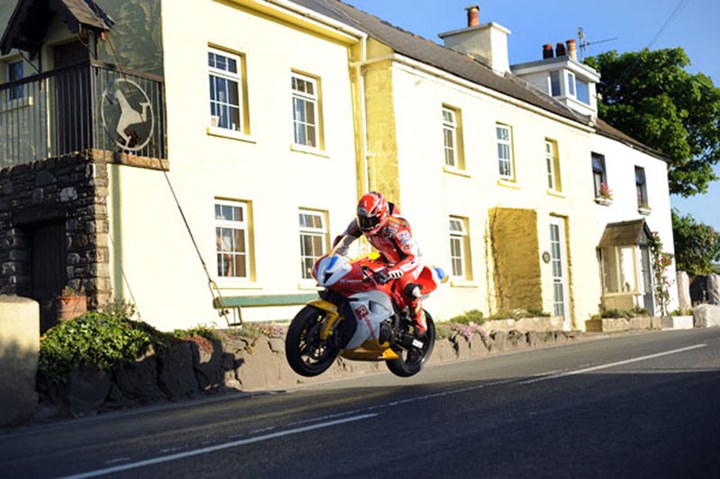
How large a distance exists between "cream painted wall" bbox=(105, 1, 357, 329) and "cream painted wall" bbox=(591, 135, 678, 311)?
15.5m

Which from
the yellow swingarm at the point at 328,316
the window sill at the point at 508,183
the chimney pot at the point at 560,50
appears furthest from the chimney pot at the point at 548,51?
the yellow swingarm at the point at 328,316

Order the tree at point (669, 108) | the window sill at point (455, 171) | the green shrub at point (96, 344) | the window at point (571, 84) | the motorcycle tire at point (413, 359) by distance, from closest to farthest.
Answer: the motorcycle tire at point (413, 359) → the green shrub at point (96, 344) → the window sill at point (455, 171) → the window at point (571, 84) → the tree at point (669, 108)

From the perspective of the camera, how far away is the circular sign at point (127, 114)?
16.2 metres

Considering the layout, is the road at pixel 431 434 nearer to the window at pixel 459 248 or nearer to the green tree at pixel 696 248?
the window at pixel 459 248

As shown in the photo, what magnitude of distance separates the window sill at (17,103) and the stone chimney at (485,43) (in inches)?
714

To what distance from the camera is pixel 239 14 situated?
60.4 feet

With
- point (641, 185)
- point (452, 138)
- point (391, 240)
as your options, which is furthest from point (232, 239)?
point (641, 185)

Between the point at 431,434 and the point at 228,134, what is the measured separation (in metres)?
11.8

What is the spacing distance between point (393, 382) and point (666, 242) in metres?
29.8

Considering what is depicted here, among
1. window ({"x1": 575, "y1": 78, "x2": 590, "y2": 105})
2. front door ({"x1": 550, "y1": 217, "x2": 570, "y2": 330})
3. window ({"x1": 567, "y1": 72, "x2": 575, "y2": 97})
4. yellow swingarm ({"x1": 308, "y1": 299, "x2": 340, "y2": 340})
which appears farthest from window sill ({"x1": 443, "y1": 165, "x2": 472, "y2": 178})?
yellow swingarm ({"x1": 308, "y1": 299, "x2": 340, "y2": 340})

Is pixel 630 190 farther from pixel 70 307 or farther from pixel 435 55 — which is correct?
pixel 70 307

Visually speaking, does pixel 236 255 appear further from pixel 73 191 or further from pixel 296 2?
pixel 296 2

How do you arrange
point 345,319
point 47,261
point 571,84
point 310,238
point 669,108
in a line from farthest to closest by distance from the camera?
point 669,108
point 571,84
point 310,238
point 47,261
point 345,319

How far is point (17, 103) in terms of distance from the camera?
17547 millimetres
